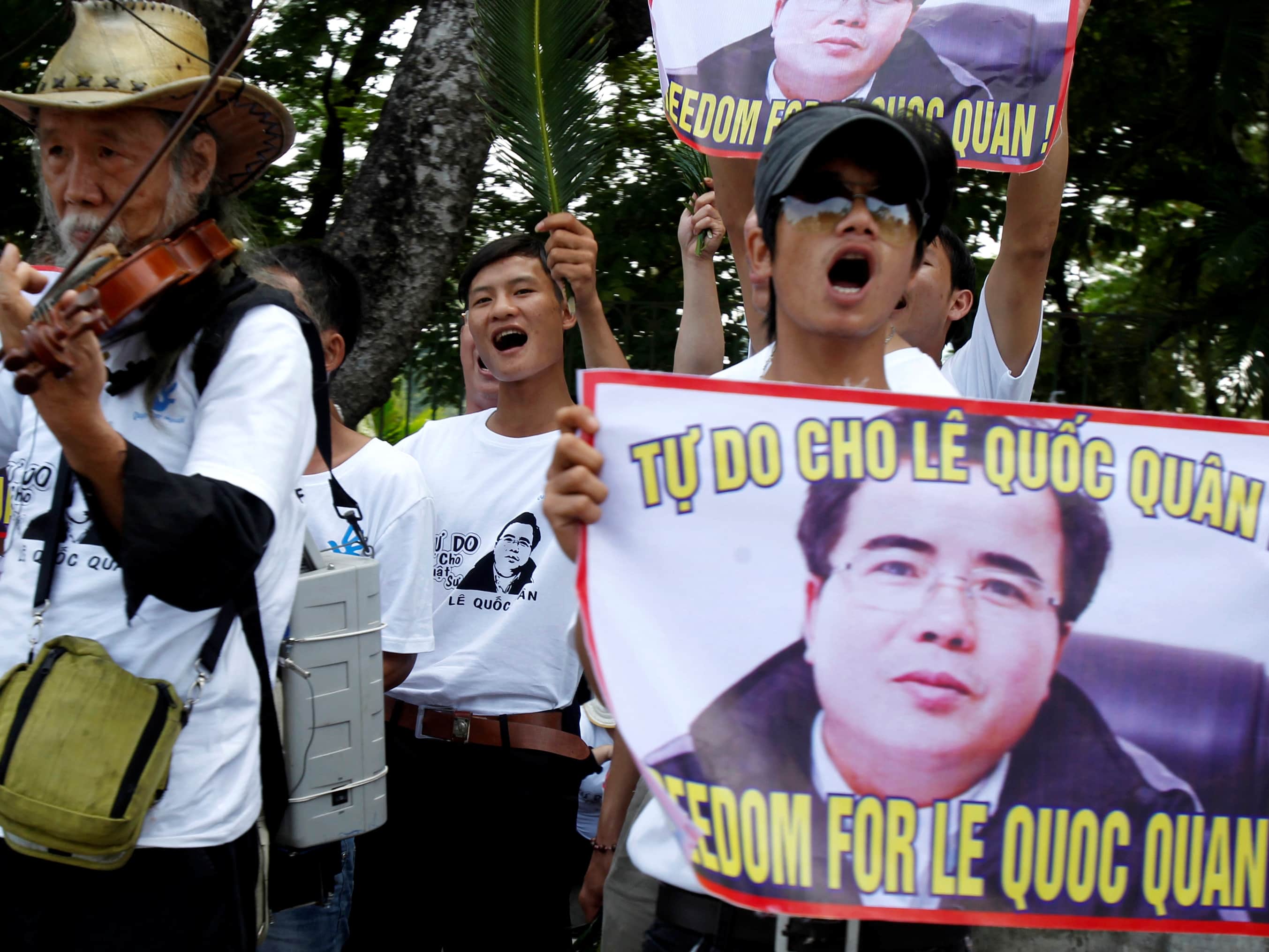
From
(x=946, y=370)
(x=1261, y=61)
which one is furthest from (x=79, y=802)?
(x=1261, y=61)

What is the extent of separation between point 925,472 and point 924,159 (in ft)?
1.49

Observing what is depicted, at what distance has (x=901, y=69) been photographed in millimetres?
2717

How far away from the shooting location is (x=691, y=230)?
10.9 ft

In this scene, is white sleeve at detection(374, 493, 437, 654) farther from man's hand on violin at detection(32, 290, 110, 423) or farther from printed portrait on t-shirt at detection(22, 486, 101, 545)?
man's hand on violin at detection(32, 290, 110, 423)

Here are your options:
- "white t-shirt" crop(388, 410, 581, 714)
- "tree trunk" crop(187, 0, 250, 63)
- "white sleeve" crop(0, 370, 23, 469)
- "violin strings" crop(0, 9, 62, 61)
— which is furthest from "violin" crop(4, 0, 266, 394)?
"tree trunk" crop(187, 0, 250, 63)

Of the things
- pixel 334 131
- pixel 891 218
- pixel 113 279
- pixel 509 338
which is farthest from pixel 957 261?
pixel 334 131

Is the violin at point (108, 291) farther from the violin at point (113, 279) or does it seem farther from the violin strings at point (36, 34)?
the violin strings at point (36, 34)

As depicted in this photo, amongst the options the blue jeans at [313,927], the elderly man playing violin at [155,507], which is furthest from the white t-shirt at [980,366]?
the blue jeans at [313,927]

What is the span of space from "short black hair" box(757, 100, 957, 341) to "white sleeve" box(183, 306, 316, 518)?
0.76 meters

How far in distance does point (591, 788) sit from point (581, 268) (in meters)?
1.33

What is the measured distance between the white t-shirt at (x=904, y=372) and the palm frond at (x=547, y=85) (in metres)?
0.74

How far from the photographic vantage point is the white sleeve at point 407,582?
3109 millimetres

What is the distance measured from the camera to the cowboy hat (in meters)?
2.04

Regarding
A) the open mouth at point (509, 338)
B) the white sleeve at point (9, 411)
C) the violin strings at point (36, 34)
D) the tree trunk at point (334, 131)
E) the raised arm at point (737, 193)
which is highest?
the tree trunk at point (334, 131)
